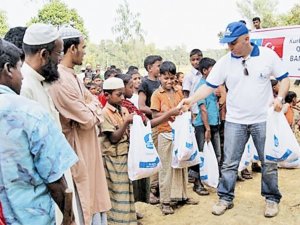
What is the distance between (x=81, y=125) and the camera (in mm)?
2922

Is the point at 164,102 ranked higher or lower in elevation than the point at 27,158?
lower

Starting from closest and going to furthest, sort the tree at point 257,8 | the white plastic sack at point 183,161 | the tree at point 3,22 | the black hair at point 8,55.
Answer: the black hair at point 8,55, the white plastic sack at point 183,161, the tree at point 3,22, the tree at point 257,8

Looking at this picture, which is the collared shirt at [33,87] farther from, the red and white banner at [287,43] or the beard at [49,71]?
the red and white banner at [287,43]

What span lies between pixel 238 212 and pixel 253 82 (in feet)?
4.44

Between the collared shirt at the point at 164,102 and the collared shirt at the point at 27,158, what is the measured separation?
2.47 meters

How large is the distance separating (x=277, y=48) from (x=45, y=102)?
13.8ft

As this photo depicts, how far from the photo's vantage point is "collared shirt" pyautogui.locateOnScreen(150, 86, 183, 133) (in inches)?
167

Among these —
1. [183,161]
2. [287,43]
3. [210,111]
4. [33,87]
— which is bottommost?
[183,161]

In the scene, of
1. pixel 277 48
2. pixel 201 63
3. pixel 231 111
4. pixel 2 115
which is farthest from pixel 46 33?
pixel 277 48

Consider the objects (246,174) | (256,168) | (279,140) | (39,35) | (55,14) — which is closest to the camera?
(39,35)

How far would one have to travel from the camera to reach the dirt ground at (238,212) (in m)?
4.11

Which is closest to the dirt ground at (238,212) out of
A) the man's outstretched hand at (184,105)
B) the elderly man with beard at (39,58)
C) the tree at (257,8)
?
the man's outstretched hand at (184,105)

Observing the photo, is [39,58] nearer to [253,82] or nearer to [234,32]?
[234,32]

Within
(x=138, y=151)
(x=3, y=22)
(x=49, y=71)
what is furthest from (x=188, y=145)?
(x=3, y=22)
